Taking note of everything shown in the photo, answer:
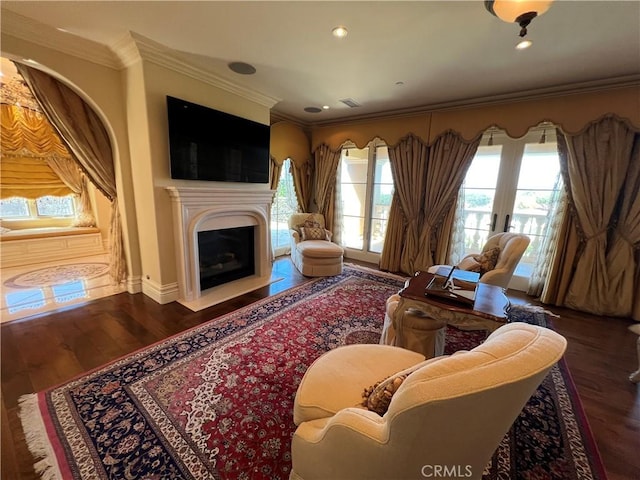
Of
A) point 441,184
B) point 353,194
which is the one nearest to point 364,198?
point 353,194

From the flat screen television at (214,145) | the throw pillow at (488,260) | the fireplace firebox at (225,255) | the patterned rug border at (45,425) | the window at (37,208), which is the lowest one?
the patterned rug border at (45,425)

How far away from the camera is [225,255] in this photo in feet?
12.1

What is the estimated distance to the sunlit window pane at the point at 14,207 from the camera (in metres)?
4.38

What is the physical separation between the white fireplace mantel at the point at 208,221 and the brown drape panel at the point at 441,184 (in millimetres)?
2412

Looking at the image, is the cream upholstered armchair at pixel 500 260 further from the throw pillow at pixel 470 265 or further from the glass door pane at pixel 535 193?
the glass door pane at pixel 535 193

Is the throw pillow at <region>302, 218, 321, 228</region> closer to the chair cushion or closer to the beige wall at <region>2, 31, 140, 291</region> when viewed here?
the chair cushion

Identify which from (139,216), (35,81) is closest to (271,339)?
(139,216)

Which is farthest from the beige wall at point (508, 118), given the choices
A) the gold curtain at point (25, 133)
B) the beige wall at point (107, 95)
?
the gold curtain at point (25, 133)

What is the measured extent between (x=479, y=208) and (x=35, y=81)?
→ 5.33 metres

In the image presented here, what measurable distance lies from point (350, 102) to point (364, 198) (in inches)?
66.8

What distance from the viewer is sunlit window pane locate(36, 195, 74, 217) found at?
4719mm

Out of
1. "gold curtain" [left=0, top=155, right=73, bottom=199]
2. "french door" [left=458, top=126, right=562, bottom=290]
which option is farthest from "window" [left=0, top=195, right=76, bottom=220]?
"french door" [left=458, top=126, right=562, bottom=290]

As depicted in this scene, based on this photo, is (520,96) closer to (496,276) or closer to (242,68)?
(496,276)

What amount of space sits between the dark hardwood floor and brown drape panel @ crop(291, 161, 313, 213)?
248 cm
